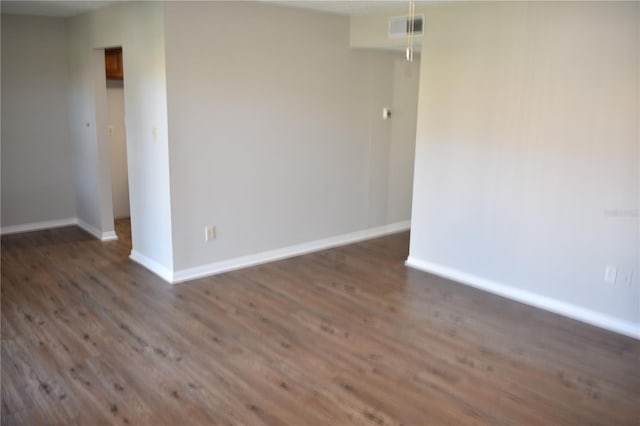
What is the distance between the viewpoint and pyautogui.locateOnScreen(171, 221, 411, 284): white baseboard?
4496 millimetres

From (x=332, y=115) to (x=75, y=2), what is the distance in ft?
8.32

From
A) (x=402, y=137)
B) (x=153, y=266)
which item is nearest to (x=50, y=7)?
(x=153, y=266)

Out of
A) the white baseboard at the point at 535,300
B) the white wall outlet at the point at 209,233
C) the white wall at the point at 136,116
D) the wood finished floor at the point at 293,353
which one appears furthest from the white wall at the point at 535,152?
the white wall at the point at 136,116

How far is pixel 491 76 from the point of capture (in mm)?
4121

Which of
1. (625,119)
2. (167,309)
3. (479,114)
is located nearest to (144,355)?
(167,309)

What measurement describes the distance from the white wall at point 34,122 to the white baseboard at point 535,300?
413 centimetres

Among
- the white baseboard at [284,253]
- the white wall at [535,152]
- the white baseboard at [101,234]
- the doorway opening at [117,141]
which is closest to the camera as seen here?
the white wall at [535,152]

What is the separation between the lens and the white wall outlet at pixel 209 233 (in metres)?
4.51

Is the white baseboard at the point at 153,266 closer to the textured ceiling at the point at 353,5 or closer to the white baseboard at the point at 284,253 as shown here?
the white baseboard at the point at 284,253

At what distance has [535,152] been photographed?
395cm

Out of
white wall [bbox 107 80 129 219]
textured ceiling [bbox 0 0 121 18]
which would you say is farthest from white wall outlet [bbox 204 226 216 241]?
white wall [bbox 107 80 129 219]

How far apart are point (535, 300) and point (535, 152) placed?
3.86 ft

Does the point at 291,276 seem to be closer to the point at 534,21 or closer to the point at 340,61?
the point at 340,61

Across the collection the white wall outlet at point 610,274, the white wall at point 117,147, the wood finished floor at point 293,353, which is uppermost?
the white wall at point 117,147
